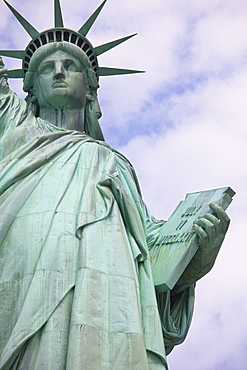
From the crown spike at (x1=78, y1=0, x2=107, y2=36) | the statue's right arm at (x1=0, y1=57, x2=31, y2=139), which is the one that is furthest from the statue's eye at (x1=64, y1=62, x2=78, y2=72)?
the crown spike at (x1=78, y1=0, x2=107, y2=36)

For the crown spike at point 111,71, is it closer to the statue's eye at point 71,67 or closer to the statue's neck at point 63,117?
the statue's eye at point 71,67

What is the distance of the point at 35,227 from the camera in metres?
11.8

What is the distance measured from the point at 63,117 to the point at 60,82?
544mm

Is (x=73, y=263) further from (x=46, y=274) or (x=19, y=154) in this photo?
(x=19, y=154)

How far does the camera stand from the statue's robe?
10602 millimetres

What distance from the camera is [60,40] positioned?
15305 mm

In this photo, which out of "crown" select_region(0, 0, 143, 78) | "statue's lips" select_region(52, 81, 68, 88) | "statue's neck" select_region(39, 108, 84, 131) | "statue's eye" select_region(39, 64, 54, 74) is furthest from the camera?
"crown" select_region(0, 0, 143, 78)

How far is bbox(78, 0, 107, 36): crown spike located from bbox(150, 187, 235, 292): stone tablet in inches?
150

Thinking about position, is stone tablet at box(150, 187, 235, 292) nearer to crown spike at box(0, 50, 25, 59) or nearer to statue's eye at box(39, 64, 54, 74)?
statue's eye at box(39, 64, 54, 74)

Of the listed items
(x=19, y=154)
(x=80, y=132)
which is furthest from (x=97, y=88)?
(x=19, y=154)

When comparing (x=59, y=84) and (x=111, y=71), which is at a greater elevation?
(x=111, y=71)

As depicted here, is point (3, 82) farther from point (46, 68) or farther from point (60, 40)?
point (60, 40)

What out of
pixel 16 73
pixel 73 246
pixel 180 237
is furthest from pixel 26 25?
pixel 73 246

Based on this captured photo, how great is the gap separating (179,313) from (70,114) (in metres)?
3.71
